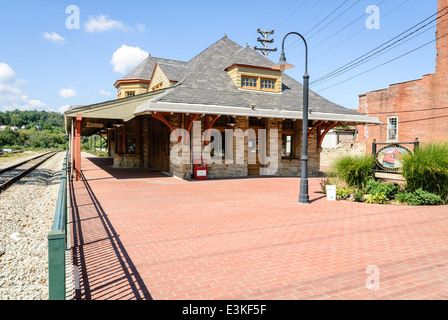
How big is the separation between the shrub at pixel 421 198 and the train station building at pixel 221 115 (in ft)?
26.3

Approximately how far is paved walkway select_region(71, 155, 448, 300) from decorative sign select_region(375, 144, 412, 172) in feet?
6.10

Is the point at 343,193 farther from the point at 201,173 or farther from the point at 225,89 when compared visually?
the point at 225,89

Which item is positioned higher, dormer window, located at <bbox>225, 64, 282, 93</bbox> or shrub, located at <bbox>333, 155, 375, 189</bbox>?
dormer window, located at <bbox>225, 64, 282, 93</bbox>

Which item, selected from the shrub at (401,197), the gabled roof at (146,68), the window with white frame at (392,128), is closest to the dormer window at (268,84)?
the gabled roof at (146,68)

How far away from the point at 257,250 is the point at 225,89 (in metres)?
13.5

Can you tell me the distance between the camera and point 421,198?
974 cm

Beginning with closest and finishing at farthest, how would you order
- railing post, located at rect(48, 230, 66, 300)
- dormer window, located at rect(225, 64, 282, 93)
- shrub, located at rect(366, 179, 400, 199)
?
railing post, located at rect(48, 230, 66, 300), shrub, located at rect(366, 179, 400, 199), dormer window, located at rect(225, 64, 282, 93)

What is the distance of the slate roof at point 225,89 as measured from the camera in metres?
15.6

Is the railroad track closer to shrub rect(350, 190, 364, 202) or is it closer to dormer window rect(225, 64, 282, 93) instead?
dormer window rect(225, 64, 282, 93)

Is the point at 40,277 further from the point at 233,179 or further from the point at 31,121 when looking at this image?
the point at 31,121

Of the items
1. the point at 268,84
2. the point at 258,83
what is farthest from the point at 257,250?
the point at 268,84

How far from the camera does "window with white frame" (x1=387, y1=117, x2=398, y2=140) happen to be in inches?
1122

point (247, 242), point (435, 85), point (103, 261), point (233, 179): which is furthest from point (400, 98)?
point (103, 261)

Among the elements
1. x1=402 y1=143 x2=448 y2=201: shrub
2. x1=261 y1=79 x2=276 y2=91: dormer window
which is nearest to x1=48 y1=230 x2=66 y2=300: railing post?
x1=402 y1=143 x2=448 y2=201: shrub
